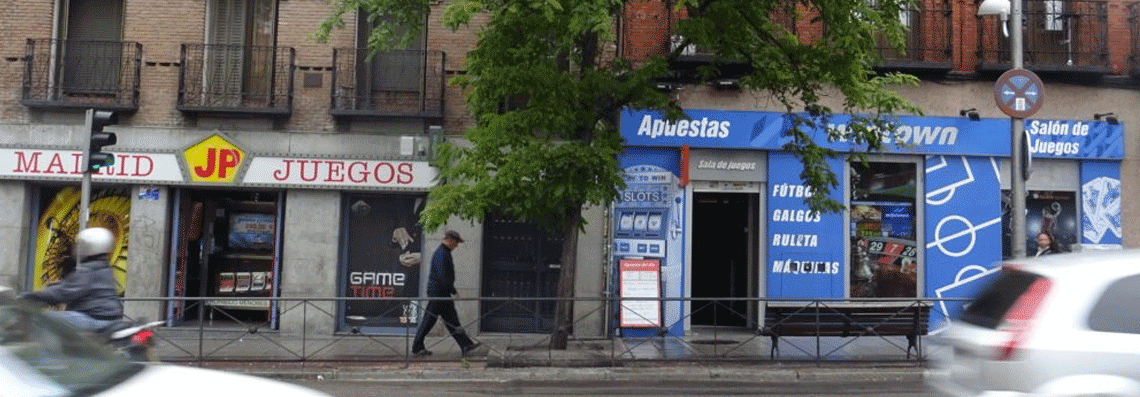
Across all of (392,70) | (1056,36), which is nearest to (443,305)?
(392,70)

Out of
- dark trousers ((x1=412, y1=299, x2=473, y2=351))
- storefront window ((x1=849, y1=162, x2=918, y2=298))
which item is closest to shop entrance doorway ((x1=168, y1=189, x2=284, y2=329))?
dark trousers ((x1=412, y1=299, x2=473, y2=351))

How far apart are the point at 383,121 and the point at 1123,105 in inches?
522

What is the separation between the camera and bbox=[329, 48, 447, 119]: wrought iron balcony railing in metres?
16.2

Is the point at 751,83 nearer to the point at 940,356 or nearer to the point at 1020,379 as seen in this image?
the point at 940,356

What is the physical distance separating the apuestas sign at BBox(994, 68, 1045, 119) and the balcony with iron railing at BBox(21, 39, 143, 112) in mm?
13718

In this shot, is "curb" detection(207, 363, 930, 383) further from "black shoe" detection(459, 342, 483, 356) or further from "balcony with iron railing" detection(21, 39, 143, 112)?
"balcony with iron railing" detection(21, 39, 143, 112)

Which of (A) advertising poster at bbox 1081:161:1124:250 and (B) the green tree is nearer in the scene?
(B) the green tree

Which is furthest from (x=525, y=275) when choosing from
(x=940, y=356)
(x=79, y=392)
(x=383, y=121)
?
(x=79, y=392)

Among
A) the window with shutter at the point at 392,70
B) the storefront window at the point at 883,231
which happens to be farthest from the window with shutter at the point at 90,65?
the storefront window at the point at 883,231

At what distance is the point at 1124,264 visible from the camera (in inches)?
240

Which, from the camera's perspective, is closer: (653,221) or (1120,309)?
(1120,309)

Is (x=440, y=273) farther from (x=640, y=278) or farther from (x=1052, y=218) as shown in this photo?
(x=1052, y=218)

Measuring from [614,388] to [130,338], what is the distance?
5.50 m

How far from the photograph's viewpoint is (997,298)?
6.53m
